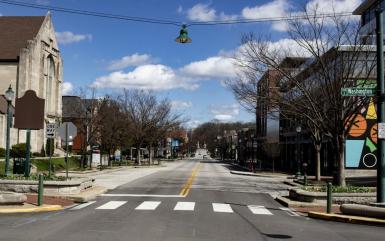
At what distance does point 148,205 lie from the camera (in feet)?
62.2

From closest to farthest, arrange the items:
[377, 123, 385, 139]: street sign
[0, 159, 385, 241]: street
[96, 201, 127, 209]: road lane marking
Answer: [0, 159, 385, 241]: street < [377, 123, 385, 139]: street sign < [96, 201, 127, 209]: road lane marking

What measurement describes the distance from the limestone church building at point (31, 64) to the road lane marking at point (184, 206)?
136ft

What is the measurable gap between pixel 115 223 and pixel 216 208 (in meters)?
5.55

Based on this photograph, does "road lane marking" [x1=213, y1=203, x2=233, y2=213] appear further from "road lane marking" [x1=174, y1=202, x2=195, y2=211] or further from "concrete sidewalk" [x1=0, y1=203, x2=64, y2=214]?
"concrete sidewalk" [x1=0, y1=203, x2=64, y2=214]

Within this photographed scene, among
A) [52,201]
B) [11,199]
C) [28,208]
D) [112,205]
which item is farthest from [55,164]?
[28,208]

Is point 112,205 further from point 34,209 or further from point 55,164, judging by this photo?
point 55,164

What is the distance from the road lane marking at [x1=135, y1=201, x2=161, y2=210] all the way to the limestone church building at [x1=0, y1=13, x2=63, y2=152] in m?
40.8

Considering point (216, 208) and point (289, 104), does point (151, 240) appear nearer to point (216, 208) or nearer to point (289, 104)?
point (216, 208)

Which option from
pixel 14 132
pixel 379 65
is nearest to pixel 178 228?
pixel 379 65

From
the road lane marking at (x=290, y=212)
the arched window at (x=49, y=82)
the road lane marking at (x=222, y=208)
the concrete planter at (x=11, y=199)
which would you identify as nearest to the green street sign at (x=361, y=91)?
the road lane marking at (x=290, y=212)

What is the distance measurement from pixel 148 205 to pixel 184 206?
1.27 meters

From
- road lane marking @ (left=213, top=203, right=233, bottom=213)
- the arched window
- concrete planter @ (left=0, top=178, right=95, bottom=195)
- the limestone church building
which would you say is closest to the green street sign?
road lane marking @ (left=213, top=203, right=233, bottom=213)

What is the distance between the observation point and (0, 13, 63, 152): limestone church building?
→ 63.8 m

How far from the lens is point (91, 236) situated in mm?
11344
